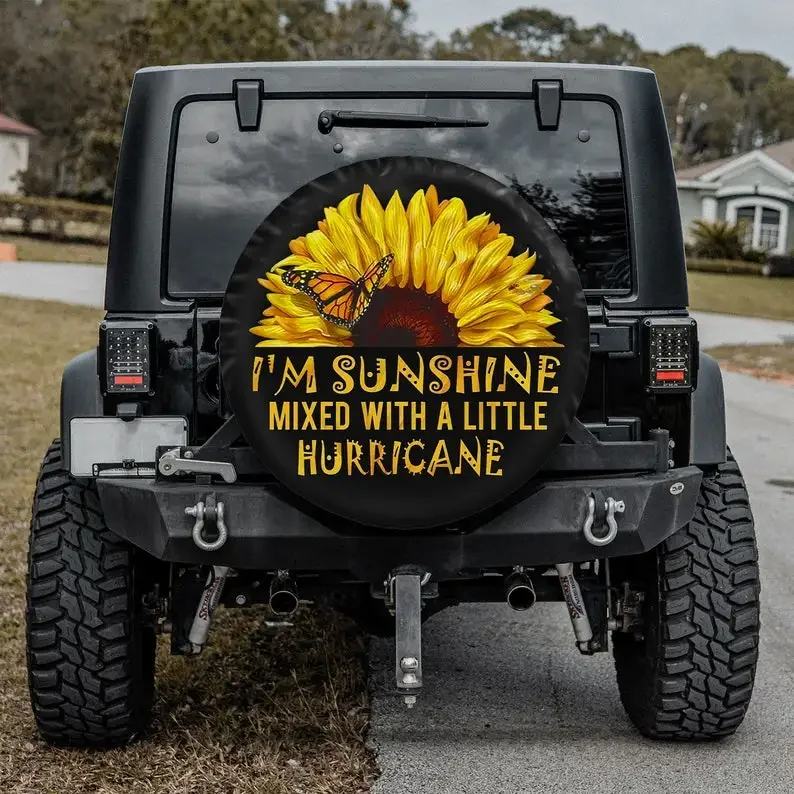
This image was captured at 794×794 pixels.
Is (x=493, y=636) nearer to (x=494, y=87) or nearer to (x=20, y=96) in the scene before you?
(x=494, y=87)

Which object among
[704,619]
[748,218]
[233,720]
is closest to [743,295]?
[748,218]

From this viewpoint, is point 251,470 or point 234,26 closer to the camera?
point 251,470

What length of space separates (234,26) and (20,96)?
118 ft

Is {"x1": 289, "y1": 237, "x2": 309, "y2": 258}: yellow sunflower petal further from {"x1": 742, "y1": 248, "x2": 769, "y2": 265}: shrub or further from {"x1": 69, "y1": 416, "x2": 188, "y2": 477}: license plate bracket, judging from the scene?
{"x1": 742, "y1": 248, "x2": 769, "y2": 265}: shrub

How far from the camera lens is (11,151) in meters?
65.7

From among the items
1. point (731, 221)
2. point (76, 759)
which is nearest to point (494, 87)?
point (76, 759)

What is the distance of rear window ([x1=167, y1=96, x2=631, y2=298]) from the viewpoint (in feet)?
12.8

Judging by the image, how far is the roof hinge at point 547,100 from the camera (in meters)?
3.90

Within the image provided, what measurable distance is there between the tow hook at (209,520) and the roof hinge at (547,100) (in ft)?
4.84

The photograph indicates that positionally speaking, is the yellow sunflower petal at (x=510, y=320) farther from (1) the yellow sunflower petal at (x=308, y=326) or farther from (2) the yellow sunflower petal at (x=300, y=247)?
(2) the yellow sunflower petal at (x=300, y=247)

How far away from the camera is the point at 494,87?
12.8ft

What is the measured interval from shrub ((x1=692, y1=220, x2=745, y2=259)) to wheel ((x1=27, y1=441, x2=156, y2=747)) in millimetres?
43012

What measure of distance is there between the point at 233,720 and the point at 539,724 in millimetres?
990

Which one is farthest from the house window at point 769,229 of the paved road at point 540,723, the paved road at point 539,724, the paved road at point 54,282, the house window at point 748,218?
the paved road at point 539,724
